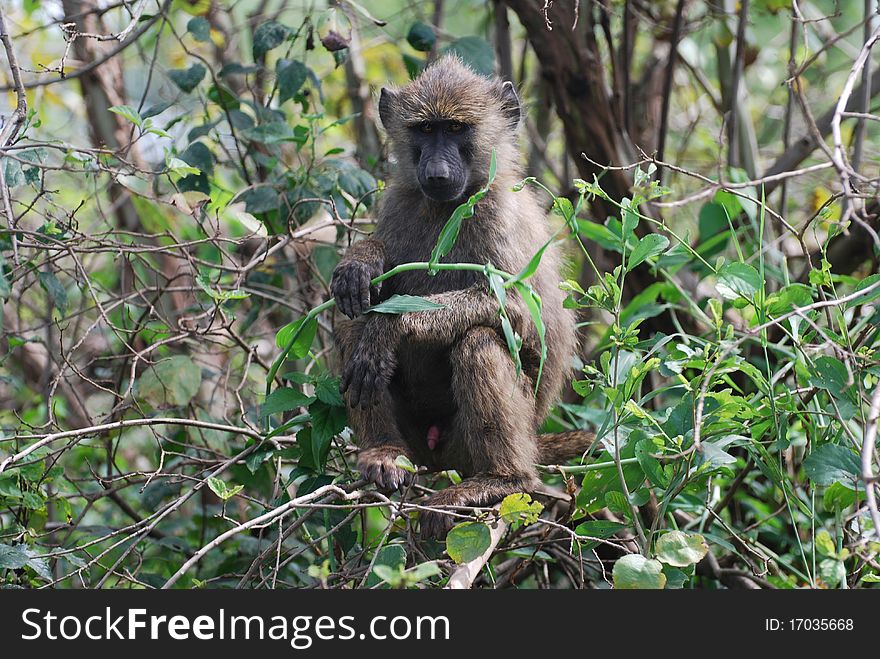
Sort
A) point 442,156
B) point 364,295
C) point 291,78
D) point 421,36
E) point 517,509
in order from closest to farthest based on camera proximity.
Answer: point 517,509 → point 364,295 → point 442,156 → point 291,78 → point 421,36

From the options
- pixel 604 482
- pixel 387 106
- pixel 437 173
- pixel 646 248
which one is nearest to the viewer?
pixel 646 248

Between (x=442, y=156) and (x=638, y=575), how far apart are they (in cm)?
254

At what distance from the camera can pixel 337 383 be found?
4824mm

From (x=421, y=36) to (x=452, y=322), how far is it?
241 centimetres

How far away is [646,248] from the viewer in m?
4.11

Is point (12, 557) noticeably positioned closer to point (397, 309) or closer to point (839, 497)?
point (397, 309)

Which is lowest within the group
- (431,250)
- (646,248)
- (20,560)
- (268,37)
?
(20,560)

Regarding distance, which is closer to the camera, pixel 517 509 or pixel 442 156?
pixel 517 509

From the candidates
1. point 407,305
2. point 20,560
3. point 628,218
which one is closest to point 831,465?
point 628,218

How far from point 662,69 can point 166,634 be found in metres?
7.19

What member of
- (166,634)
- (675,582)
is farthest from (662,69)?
(166,634)

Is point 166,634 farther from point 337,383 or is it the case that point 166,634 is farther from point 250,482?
point 250,482

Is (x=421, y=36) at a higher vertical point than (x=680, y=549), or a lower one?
higher

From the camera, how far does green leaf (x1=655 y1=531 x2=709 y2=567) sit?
140 inches
